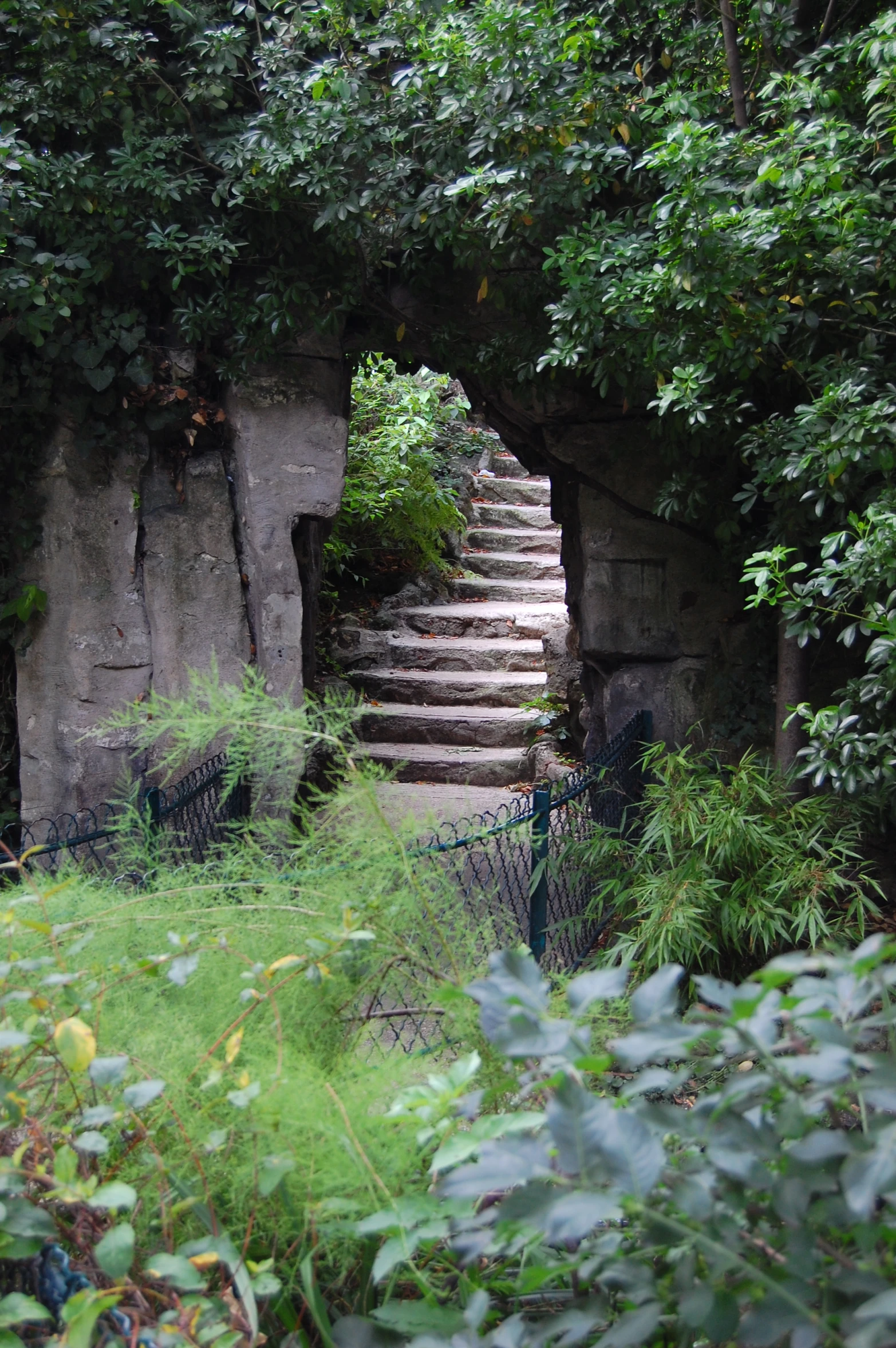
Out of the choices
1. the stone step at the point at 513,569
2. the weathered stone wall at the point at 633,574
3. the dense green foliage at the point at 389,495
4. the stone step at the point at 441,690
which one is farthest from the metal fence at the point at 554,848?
the stone step at the point at 513,569

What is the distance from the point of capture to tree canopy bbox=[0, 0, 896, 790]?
10.6 feet

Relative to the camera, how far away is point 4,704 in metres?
4.84

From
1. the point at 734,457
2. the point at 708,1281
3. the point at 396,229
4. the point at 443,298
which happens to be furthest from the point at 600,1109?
the point at 443,298

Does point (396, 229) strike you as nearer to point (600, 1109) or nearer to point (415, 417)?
point (600, 1109)

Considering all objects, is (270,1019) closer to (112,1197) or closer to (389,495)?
(112,1197)

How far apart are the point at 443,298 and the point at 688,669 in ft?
7.17

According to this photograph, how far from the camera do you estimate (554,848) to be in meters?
3.98

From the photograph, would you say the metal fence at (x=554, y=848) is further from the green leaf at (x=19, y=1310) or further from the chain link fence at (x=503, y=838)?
the green leaf at (x=19, y=1310)

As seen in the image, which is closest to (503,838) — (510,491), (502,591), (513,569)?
(502,591)

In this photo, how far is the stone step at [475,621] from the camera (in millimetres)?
8609

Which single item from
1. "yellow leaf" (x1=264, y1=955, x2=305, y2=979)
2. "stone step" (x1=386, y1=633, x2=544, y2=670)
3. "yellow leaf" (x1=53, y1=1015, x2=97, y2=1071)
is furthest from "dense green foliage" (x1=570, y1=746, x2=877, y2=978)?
"stone step" (x1=386, y1=633, x2=544, y2=670)

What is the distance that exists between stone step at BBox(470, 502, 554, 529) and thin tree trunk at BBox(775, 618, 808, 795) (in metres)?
6.99

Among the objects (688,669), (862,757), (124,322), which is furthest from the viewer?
(688,669)

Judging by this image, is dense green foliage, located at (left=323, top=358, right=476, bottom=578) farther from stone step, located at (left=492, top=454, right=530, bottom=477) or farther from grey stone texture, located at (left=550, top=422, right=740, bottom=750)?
grey stone texture, located at (left=550, top=422, right=740, bottom=750)
